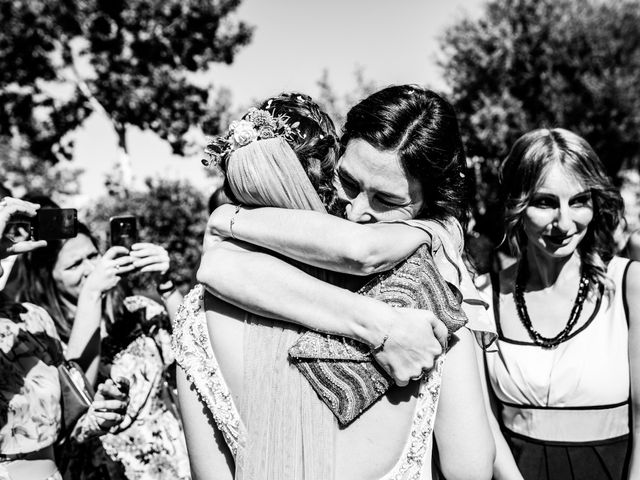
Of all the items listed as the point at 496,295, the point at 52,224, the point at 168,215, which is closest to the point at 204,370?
the point at 52,224

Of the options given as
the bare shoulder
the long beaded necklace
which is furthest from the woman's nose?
the bare shoulder

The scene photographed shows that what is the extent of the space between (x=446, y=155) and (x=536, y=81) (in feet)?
57.2

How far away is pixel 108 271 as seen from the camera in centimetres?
292

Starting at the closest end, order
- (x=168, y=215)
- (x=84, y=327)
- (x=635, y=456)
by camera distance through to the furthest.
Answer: (x=635, y=456) → (x=84, y=327) → (x=168, y=215)

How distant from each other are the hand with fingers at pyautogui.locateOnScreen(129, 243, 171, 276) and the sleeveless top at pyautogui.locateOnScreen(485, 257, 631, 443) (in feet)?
5.85

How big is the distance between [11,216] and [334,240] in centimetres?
148

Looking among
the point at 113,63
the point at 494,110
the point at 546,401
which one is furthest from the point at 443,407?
the point at 494,110

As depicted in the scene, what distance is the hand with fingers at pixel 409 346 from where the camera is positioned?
133 cm

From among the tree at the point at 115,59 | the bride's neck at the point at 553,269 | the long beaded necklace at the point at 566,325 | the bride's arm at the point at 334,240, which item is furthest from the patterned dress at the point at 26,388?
the tree at the point at 115,59

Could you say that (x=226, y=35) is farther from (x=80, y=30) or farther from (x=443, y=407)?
(x=443, y=407)

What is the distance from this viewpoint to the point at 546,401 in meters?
2.28

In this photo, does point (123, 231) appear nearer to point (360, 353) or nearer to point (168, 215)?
point (360, 353)

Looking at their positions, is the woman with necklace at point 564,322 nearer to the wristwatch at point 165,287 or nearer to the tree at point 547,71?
the wristwatch at point 165,287

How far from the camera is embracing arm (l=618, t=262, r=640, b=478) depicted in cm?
213
